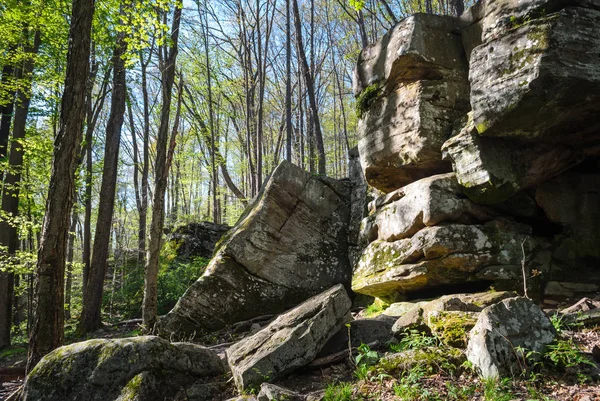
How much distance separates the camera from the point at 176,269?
12.1 m

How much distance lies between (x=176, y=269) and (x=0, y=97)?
330 inches

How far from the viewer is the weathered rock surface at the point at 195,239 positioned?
1328cm

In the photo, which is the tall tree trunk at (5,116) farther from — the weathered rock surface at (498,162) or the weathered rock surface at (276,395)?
the weathered rock surface at (498,162)

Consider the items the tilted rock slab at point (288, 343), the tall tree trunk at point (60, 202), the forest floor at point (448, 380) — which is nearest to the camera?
the forest floor at point (448, 380)

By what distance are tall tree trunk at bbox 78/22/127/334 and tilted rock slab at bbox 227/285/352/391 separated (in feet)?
26.5

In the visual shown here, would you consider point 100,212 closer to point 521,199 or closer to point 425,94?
point 425,94

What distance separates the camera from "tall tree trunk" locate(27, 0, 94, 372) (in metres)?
5.91

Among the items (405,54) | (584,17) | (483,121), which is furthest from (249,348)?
(584,17)

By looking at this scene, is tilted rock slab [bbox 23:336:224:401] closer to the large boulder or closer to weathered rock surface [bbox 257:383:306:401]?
weathered rock surface [bbox 257:383:306:401]

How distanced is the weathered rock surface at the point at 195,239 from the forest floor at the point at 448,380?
28.9ft

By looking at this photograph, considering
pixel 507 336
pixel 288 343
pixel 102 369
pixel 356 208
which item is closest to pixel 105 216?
pixel 356 208

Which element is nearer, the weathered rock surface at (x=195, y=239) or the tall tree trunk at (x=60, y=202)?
the tall tree trunk at (x=60, y=202)

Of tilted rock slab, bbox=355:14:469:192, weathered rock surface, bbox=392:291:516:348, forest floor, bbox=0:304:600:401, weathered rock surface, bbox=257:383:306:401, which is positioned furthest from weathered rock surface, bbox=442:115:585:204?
weathered rock surface, bbox=257:383:306:401

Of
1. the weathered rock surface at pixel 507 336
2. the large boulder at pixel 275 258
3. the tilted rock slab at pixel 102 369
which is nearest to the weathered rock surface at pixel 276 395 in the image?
the tilted rock slab at pixel 102 369
